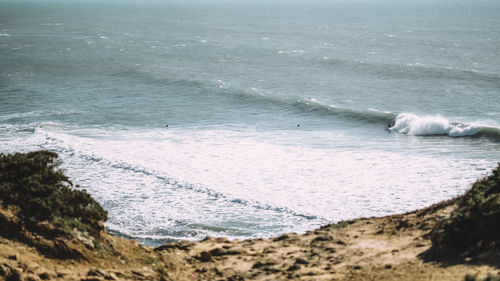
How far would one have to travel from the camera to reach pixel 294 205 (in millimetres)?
20953

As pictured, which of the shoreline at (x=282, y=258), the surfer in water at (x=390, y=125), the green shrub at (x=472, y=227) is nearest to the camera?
the shoreline at (x=282, y=258)

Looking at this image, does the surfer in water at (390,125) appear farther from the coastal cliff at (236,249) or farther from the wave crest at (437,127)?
the coastal cliff at (236,249)

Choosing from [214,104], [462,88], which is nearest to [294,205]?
[214,104]

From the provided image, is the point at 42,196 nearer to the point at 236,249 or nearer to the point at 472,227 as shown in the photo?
the point at 236,249

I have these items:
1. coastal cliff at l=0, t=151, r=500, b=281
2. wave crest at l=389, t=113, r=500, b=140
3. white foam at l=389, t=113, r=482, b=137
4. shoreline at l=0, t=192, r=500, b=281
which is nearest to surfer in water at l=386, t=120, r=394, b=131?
wave crest at l=389, t=113, r=500, b=140

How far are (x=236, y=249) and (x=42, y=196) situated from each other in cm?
437

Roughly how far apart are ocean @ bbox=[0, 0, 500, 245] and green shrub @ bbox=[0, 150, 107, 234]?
5.92 meters

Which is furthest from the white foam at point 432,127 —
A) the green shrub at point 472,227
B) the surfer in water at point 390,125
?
the green shrub at point 472,227

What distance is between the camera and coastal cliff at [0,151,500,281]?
1018 cm

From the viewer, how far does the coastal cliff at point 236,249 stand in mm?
10180

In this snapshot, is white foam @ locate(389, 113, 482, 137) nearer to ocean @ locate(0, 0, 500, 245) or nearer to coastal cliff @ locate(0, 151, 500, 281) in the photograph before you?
ocean @ locate(0, 0, 500, 245)

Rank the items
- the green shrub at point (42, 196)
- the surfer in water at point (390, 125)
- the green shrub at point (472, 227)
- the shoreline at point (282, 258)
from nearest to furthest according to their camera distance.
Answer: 1. the shoreline at point (282, 258)
2. the green shrub at point (472, 227)
3. the green shrub at point (42, 196)
4. the surfer in water at point (390, 125)

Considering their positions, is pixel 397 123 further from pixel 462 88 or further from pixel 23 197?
pixel 23 197

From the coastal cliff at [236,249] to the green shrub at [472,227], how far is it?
2 centimetres
